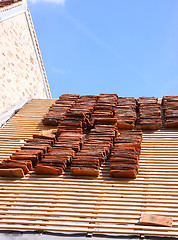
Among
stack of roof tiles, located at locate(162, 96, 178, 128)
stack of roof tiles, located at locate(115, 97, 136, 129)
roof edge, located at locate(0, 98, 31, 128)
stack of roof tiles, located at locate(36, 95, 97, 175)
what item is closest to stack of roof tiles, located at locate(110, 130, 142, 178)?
stack of roof tiles, located at locate(115, 97, 136, 129)

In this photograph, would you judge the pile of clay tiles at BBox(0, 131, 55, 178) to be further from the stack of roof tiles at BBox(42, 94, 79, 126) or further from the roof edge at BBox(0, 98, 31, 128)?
the roof edge at BBox(0, 98, 31, 128)

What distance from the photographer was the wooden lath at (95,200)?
405 centimetres

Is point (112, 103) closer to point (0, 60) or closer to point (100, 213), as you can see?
point (0, 60)

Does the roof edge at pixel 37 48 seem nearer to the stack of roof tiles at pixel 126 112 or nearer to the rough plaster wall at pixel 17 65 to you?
the rough plaster wall at pixel 17 65

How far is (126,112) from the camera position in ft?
25.2

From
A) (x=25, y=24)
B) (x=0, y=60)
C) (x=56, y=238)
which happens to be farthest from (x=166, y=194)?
(x=25, y=24)

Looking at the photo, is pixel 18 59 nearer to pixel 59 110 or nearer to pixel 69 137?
pixel 59 110

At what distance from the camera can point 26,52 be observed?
12.0 meters

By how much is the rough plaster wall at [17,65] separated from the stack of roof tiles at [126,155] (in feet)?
13.6

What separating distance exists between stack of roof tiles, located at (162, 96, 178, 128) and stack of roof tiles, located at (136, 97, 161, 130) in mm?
160

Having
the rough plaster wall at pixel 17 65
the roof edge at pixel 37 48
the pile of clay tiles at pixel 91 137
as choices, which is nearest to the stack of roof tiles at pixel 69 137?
the pile of clay tiles at pixel 91 137

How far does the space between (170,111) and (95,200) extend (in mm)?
3579

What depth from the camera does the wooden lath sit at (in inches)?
159

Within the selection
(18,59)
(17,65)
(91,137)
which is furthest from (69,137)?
(18,59)
